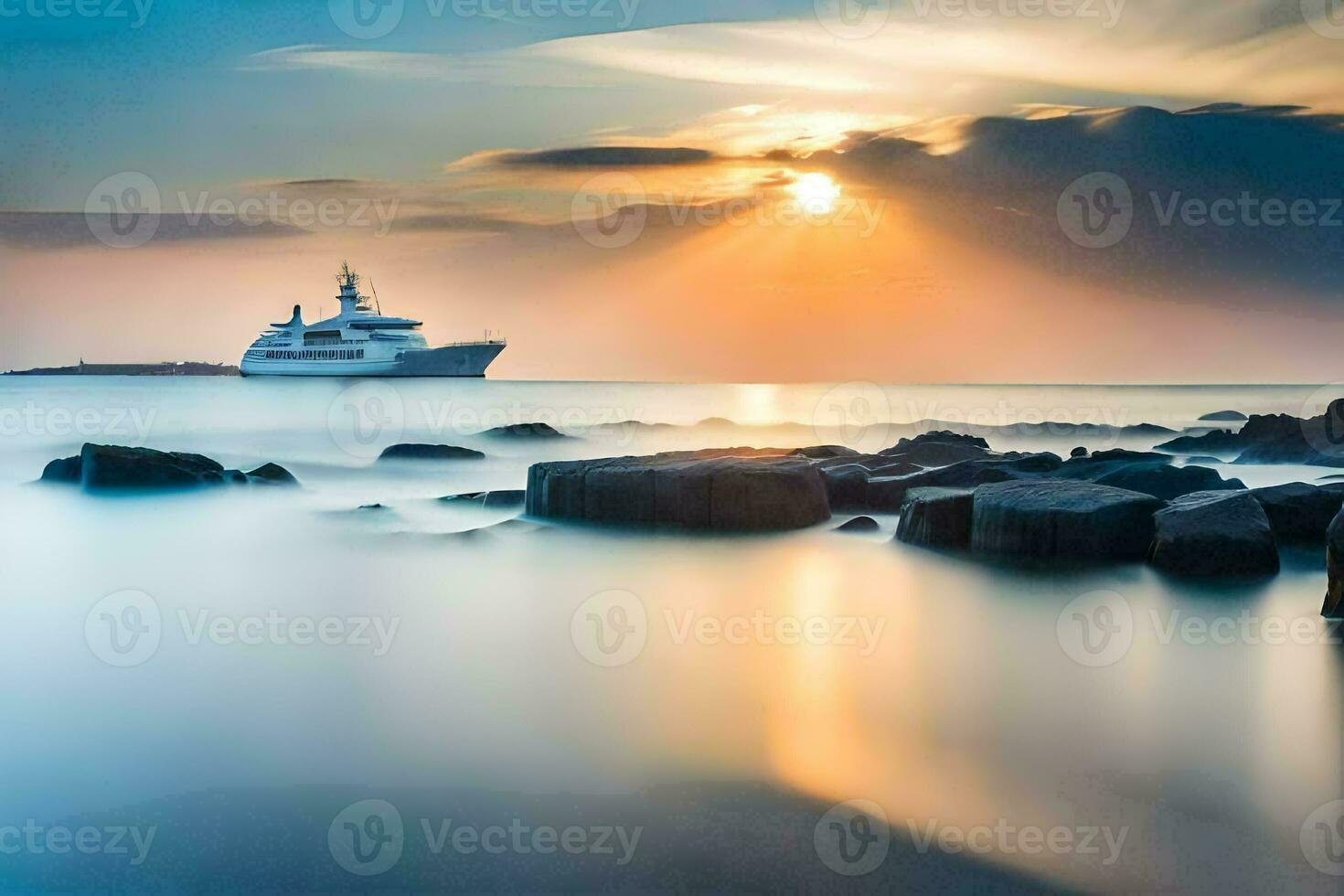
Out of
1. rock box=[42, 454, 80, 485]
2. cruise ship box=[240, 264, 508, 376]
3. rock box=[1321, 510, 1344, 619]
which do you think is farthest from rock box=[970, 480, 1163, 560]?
cruise ship box=[240, 264, 508, 376]

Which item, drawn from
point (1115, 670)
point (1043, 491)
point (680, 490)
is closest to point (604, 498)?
point (680, 490)

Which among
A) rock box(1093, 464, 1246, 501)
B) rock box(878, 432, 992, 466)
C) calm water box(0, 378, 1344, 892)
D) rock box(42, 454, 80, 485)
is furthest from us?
rock box(878, 432, 992, 466)

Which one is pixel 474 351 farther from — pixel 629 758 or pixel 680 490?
pixel 629 758

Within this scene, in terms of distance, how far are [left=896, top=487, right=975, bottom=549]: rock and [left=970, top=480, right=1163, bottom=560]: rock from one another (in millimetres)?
279

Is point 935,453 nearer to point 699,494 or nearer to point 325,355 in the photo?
point 699,494

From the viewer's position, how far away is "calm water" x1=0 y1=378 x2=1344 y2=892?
14.4 feet

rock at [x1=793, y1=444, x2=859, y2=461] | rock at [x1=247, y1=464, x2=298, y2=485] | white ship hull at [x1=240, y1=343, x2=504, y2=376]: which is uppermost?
white ship hull at [x1=240, y1=343, x2=504, y2=376]

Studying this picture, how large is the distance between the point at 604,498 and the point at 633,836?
314 inches

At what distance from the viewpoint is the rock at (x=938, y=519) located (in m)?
10.7

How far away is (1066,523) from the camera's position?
31.8ft

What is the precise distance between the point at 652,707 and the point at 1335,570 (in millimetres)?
4823

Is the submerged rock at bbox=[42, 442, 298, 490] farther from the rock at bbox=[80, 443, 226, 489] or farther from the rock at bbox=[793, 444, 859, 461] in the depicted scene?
the rock at bbox=[793, 444, 859, 461]

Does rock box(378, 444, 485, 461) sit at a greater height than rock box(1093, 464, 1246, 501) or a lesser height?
lesser

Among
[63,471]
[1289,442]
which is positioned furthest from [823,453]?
[63,471]
